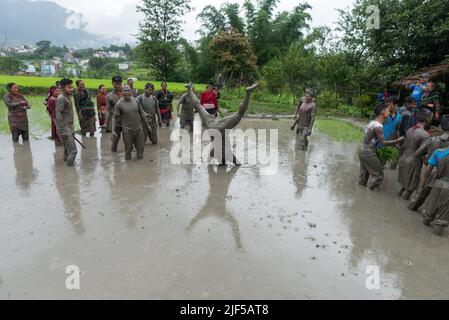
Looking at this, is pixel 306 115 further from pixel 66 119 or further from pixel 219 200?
pixel 66 119

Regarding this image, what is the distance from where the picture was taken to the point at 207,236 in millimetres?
4176

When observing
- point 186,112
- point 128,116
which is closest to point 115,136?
point 128,116

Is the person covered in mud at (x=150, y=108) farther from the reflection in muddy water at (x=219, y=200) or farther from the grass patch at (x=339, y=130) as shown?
the grass patch at (x=339, y=130)

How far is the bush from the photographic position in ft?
59.3

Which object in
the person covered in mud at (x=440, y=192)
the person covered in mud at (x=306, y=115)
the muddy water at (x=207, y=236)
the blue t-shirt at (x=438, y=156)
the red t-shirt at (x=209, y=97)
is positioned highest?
the red t-shirt at (x=209, y=97)

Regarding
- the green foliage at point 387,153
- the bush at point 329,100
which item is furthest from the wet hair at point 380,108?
the bush at point 329,100

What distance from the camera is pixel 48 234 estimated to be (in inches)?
161

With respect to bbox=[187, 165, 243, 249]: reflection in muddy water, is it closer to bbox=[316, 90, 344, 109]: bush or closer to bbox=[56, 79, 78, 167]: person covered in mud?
bbox=[56, 79, 78, 167]: person covered in mud

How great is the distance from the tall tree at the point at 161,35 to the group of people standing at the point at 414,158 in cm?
2958

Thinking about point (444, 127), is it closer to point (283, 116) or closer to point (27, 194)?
point (27, 194)

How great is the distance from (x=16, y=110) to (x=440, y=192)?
9.03 m

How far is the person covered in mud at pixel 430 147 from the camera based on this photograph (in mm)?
4629

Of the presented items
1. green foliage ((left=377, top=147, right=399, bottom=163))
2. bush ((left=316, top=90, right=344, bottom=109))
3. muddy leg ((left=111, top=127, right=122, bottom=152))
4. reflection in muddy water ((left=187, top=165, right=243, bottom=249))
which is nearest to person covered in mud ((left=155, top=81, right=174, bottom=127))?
muddy leg ((left=111, top=127, right=122, bottom=152))

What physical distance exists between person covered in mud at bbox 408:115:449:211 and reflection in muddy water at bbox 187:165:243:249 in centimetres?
272
